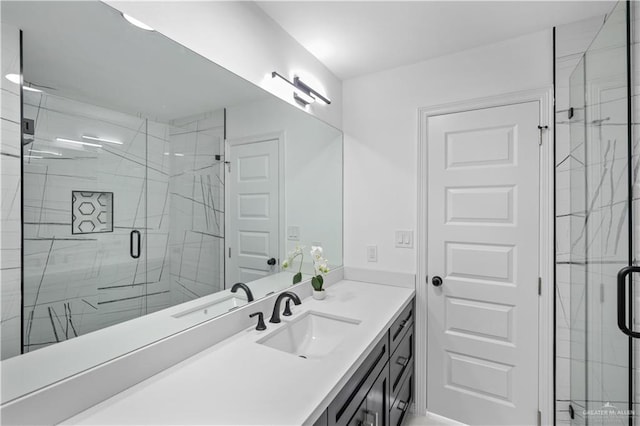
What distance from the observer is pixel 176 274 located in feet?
3.70

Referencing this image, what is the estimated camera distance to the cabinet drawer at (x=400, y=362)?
1571 millimetres

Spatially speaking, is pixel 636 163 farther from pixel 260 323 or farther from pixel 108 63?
pixel 108 63

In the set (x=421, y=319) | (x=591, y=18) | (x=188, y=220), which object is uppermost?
(x=591, y=18)

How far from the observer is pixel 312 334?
5.26 ft

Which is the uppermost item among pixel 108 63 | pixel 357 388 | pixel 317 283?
pixel 108 63

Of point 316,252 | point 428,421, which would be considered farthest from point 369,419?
point 428,421

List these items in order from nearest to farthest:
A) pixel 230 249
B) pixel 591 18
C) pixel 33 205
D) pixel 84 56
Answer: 1. pixel 33 205
2. pixel 84 56
3. pixel 230 249
4. pixel 591 18

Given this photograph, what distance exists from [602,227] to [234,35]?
6.01 feet

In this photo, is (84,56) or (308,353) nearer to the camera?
(84,56)

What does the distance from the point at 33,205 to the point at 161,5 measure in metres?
0.78

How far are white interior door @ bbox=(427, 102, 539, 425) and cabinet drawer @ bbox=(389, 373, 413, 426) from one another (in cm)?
17

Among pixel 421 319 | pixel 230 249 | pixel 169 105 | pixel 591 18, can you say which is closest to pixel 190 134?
pixel 169 105

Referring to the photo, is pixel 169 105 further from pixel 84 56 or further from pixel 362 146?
pixel 362 146

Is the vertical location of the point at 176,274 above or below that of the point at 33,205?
below
